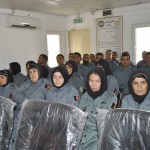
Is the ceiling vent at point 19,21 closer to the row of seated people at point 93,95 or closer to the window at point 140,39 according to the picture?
the window at point 140,39

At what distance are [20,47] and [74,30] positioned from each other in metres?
1.97

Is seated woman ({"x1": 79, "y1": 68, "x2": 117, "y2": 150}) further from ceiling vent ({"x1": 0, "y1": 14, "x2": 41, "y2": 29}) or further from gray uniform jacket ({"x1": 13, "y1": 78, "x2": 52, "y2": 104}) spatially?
ceiling vent ({"x1": 0, "y1": 14, "x2": 41, "y2": 29})

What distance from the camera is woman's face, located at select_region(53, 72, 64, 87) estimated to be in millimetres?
2727

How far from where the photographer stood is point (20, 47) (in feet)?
20.9

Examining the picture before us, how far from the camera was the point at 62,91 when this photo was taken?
2633 millimetres

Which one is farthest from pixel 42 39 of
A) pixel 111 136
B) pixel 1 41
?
pixel 111 136

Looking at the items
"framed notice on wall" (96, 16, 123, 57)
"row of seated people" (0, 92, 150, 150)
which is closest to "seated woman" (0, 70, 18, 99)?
"row of seated people" (0, 92, 150, 150)

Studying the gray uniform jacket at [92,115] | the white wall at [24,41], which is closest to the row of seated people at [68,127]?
the gray uniform jacket at [92,115]

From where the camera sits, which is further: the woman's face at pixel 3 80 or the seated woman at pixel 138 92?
the woman's face at pixel 3 80

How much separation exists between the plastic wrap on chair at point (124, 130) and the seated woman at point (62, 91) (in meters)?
0.99

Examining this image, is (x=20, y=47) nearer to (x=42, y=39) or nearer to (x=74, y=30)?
(x=42, y=39)

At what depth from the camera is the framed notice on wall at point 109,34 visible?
6.56 m

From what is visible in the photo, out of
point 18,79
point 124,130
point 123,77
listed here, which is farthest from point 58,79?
point 18,79

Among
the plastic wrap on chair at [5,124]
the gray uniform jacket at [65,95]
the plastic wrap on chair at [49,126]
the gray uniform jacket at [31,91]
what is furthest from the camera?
the gray uniform jacket at [31,91]
